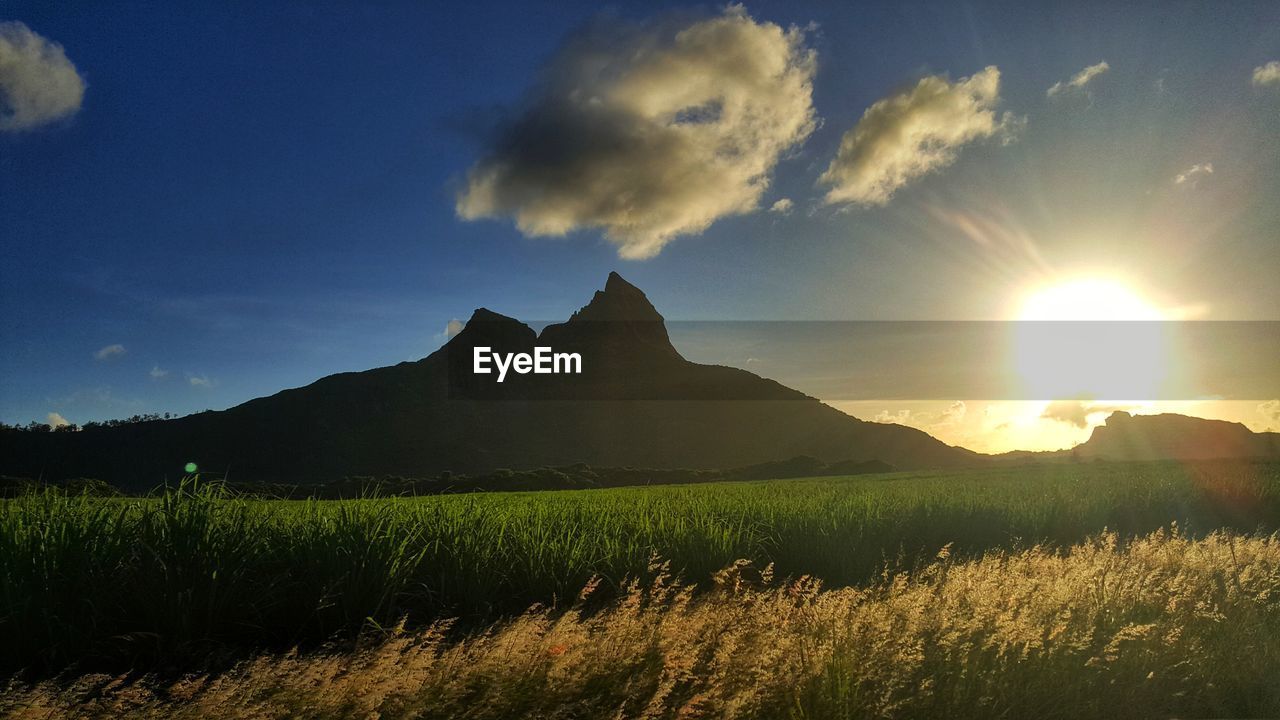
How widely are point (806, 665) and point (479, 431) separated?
464 ft

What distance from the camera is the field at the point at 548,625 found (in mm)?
4289

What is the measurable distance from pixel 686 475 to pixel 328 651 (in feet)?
201

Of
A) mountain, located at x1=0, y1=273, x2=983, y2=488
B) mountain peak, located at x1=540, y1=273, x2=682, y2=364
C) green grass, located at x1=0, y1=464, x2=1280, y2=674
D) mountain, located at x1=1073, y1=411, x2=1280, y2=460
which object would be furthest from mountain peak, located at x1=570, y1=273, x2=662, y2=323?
green grass, located at x1=0, y1=464, x2=1280, y2=674

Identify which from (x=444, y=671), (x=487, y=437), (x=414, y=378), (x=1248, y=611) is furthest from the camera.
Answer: (x=414, y=378)

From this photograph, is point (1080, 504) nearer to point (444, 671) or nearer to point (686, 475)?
point (444, 671)

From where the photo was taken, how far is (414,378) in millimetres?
152250

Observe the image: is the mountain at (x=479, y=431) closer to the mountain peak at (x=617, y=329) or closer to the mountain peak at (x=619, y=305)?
the mountain peak at (x=617, y=329)

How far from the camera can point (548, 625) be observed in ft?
18.2

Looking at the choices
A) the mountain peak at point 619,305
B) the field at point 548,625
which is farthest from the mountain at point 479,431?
the field at point 548,625

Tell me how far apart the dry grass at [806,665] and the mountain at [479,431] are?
105 m

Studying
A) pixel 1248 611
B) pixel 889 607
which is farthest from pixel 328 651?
pixel 1248 611

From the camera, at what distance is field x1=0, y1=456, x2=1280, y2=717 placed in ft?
14.1

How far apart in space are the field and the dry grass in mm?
22

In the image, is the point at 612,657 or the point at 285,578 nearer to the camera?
the point at 612,657
